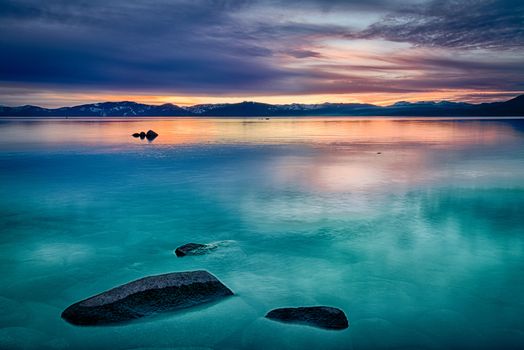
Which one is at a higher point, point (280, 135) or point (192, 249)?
point (280, 135)

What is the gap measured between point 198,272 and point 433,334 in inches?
187

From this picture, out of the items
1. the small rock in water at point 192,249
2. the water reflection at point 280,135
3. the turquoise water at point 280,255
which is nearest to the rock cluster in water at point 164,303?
the turquoise water at point 280,255

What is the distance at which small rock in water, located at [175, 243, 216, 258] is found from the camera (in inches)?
431

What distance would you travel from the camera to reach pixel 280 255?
11008mm

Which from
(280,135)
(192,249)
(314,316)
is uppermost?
(280,135)

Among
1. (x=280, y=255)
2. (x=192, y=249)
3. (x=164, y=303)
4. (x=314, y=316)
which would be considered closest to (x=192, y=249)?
(x=192, y=249)

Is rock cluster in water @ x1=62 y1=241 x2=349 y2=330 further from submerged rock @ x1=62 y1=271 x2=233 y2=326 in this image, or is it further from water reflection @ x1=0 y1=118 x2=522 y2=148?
water reflection @ x1=0 y1=118 x2=522 y2=148

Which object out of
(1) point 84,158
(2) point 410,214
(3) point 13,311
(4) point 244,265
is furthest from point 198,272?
(1) point 84,158

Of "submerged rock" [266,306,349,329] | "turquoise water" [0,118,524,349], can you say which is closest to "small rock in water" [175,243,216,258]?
"turquoise water" [0,118,524,349]

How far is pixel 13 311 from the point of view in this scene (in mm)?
7973

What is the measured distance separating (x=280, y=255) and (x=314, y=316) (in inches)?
137

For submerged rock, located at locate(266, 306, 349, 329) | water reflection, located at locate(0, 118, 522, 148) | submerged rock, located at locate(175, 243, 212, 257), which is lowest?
submerged rock, located at locate(266, 306, 349, 329)

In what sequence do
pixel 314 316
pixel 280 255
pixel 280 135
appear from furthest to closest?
pixel 280 135, pixel 280 255, pixel 314 316

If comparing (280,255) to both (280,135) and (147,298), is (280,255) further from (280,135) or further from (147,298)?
(280,135)
